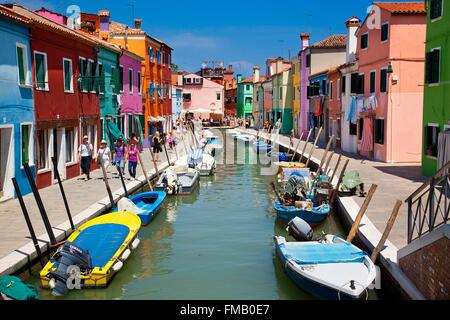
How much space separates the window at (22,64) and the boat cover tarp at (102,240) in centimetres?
721

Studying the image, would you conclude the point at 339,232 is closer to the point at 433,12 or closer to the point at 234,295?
the point at 234,295

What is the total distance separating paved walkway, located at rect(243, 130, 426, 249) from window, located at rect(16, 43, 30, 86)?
1111 cm

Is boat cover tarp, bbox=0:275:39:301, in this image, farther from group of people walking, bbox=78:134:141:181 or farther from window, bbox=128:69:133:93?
window, bbox=128:69:133:93

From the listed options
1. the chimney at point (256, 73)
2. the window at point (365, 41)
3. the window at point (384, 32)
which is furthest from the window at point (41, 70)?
the chimney at point (256, 73)

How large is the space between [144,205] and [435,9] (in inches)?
496

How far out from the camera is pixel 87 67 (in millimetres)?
24234

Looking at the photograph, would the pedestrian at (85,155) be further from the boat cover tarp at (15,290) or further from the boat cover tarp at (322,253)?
the boat cover tarp at (15,290)

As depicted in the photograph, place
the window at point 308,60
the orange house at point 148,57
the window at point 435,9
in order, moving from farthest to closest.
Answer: the window at point 308,60 → the orange house at point 148,57 → the window at point 435,9

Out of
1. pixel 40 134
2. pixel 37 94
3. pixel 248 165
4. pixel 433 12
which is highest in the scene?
→ pixel 433 12

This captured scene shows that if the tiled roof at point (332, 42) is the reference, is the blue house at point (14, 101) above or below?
below

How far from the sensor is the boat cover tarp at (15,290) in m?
8.50

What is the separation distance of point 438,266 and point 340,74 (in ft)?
97.7

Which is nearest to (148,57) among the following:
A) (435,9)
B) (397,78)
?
(397,78)

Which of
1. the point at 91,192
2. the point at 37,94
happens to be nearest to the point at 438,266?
the point at 91,192
